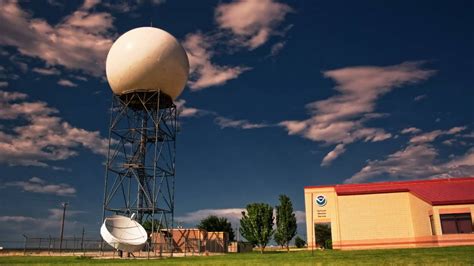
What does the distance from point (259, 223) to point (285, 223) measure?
19.7 ft

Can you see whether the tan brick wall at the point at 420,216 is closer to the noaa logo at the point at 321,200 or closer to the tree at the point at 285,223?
the noaa logo at the point at 321,200

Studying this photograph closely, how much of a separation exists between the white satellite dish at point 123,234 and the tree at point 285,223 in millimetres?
32504

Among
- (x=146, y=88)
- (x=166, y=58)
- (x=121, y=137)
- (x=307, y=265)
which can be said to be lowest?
(x=307, y=265)

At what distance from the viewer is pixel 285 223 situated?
2399 inches

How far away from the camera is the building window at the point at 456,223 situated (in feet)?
135

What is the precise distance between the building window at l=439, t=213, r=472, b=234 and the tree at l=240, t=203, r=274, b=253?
881 inches

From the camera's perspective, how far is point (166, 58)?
37.4 metres

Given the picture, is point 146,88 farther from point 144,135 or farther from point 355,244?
point 355,244

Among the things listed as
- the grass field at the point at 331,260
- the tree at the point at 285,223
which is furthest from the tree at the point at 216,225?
the grass field at the point at 331,260

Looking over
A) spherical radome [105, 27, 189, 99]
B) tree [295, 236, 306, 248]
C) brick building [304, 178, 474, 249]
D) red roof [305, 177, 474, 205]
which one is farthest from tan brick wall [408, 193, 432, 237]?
tree [295, 236, 306, 248]

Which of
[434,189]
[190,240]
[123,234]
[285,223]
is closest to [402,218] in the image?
[434,189]

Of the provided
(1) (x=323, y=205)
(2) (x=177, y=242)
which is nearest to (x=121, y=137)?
(2) (x=177, y=242)

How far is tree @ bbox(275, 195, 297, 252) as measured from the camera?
60922 mm

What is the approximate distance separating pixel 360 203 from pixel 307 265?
93.7 feet
